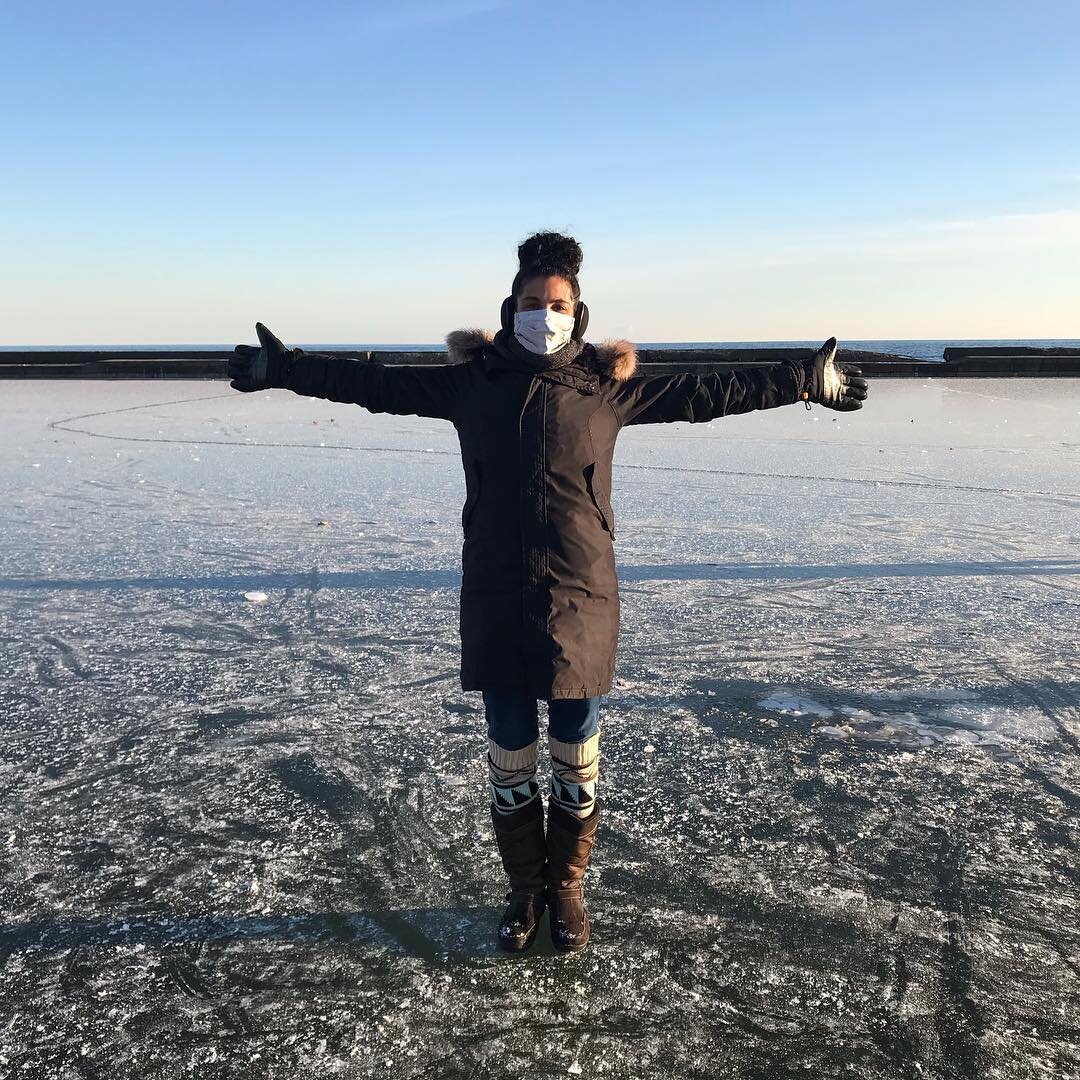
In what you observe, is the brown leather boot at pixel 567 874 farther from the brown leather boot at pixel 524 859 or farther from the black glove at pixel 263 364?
the black glove at pixel 263 364

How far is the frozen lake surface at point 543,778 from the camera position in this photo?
1956 millimetres

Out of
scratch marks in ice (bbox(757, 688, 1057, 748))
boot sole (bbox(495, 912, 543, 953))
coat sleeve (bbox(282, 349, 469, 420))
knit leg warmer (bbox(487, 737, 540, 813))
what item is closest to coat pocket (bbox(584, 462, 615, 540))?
coat sleeve (bbox(282, 349, 469, 420))

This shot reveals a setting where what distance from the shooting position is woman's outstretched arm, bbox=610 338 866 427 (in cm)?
237

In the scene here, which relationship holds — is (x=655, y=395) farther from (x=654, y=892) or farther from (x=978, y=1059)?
(x=978, y=1059)

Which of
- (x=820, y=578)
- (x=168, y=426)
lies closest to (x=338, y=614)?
(x=820, y=578)

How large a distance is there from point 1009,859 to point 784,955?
0.83 m

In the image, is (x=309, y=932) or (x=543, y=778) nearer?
(x=309, y=932)

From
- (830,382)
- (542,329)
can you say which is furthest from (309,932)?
(830,382)

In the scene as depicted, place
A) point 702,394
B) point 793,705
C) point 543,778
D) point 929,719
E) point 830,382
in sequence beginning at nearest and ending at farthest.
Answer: point 702,394 < point 830,382 < point 543,778 < point 929,719 < point 793,705

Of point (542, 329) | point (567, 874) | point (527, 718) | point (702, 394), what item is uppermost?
point (542, 329)

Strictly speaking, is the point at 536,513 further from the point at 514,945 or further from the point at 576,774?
the point at 514,945

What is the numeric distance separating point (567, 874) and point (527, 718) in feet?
1.28

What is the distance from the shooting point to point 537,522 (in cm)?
217

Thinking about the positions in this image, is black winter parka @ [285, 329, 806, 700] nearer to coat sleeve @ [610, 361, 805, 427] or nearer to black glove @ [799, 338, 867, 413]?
coat sleeve @ [610, 361, 805, 427]
